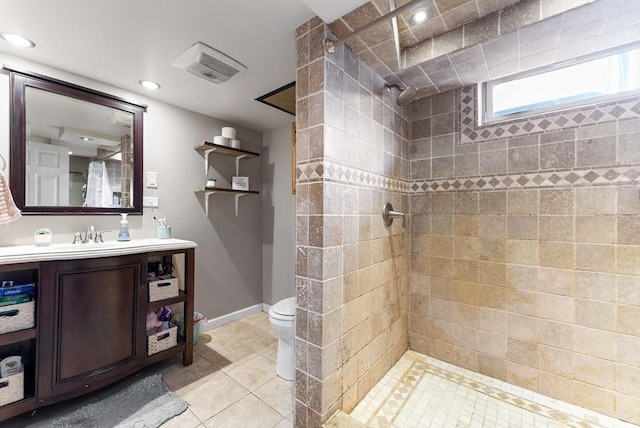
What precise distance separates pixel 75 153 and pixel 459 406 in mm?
3004

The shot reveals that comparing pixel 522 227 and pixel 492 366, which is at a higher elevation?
pixel 522 227

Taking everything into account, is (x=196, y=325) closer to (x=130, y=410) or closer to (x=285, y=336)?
(x=130, y=410)

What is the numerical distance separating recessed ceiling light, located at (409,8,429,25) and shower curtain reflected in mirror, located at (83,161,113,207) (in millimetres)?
2289

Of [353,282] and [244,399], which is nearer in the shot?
[353,282]

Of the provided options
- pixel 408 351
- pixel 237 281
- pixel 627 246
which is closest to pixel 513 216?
pixel 627 246

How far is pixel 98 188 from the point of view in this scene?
194cm

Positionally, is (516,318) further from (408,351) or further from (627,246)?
(408,351)

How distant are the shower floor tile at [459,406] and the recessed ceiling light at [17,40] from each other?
278 cm

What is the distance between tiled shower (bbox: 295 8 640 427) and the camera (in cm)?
131

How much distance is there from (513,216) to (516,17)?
1.09 meters

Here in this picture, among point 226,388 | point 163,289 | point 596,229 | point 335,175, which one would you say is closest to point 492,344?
point 596,229

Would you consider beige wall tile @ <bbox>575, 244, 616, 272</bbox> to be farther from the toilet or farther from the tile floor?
the tile floor

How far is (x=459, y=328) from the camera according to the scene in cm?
184

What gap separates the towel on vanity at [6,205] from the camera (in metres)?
1.46
